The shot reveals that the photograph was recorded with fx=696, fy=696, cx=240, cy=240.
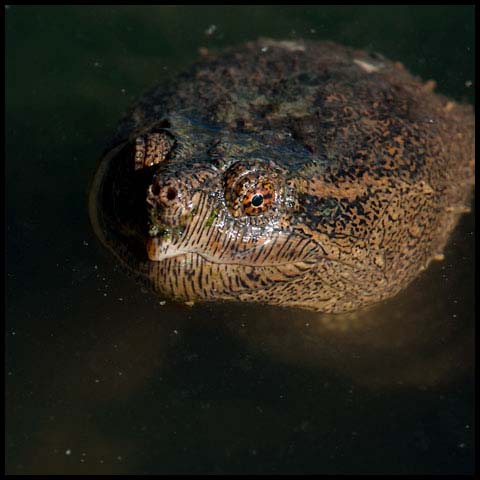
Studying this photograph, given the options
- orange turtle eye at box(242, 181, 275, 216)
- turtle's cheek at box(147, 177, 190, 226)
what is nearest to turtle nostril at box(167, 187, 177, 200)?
turtle's cheek at box(147, 177, 190, 226)

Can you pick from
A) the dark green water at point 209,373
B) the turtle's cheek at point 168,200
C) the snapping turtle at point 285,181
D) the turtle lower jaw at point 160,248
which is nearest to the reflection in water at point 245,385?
the dark green water at point 209,373

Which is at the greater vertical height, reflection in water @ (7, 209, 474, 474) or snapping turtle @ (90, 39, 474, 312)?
snapping turtle @ (90, 39, 474, 312)

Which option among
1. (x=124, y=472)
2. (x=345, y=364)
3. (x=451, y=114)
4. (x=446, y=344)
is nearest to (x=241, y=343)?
(x=345, y=364)

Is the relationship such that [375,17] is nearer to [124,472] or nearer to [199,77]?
[199,77]

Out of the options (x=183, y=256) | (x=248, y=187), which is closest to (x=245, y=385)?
(x=183, y=256)

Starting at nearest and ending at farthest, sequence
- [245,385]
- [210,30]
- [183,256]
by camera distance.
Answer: [183,256] < [245,385] < [210,30]

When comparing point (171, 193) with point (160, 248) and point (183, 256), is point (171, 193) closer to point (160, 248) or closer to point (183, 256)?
point (160, 248)

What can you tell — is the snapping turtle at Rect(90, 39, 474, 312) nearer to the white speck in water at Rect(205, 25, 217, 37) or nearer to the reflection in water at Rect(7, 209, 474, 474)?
the reflection in water at Rect(7, 209, 474, 474)

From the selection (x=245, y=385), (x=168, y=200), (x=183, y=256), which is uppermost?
(x=168, y=200)
